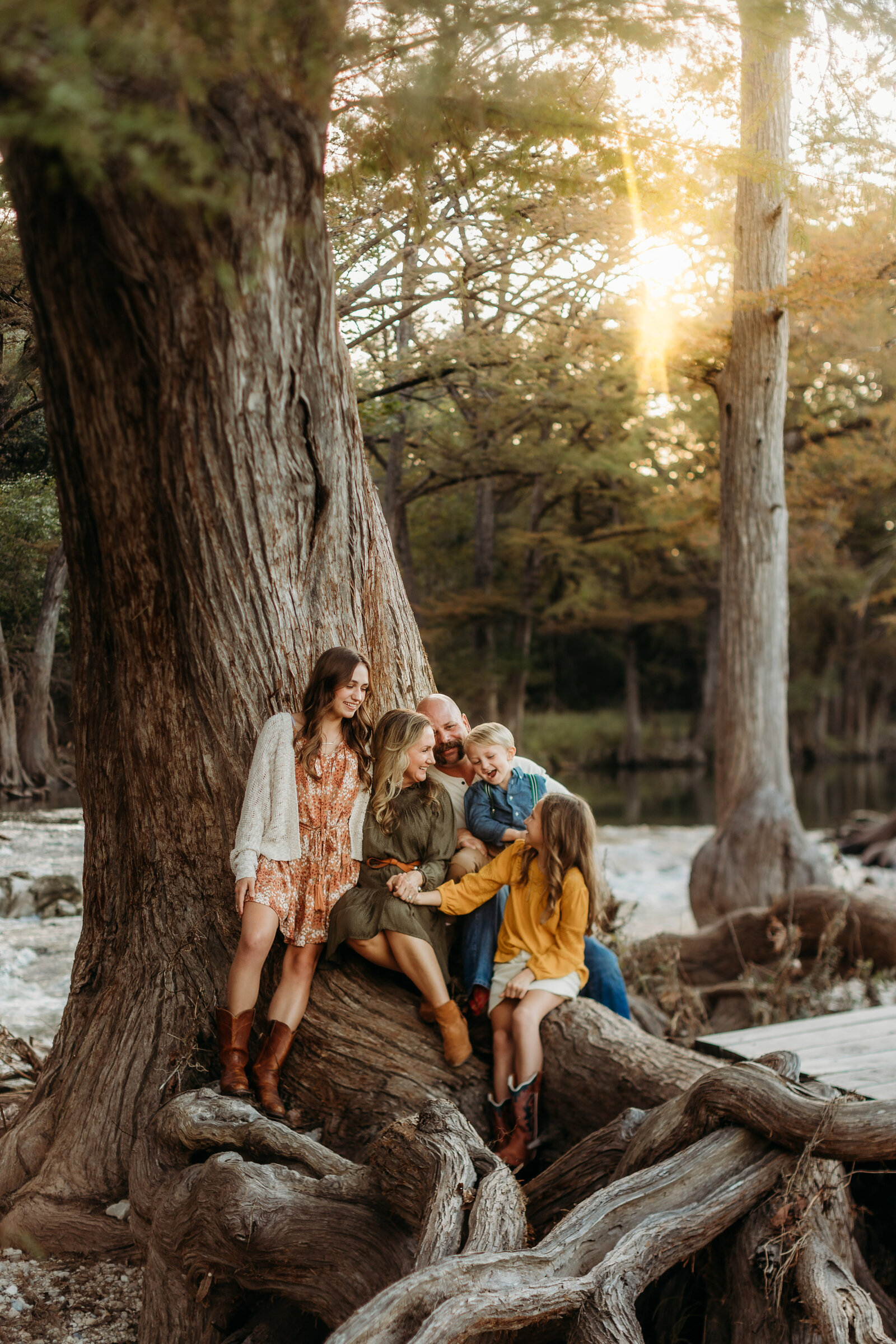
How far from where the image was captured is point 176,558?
10.5 feet

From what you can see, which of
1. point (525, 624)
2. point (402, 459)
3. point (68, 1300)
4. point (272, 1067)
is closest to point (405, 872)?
point (272, 1067)

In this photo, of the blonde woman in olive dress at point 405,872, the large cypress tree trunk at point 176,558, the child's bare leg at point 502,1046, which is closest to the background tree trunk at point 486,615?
the large cypress tree trunk at point 176,558

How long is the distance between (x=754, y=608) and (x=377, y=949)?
5.97m

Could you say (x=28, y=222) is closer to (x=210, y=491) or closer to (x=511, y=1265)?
(x=210, y=491)

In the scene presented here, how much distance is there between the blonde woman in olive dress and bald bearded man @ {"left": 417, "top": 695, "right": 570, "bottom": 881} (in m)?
0.05

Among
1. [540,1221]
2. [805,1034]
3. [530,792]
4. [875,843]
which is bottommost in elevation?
[875,843]

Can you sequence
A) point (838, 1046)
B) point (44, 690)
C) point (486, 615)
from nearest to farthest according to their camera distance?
1. point (838, 1046)
2. point (44, 690)
3. point (486, 615)

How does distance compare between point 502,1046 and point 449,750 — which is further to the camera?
point 449,750

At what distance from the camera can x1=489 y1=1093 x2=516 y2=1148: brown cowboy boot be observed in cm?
338

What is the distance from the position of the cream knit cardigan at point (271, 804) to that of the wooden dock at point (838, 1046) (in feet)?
6.27

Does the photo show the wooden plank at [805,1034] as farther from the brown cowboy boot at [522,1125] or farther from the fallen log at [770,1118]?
the fallen log at [770,1118]

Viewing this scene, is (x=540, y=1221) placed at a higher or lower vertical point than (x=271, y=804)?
lower

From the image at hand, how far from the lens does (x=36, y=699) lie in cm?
497

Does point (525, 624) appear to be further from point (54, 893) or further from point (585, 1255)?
point (585, 1255)
